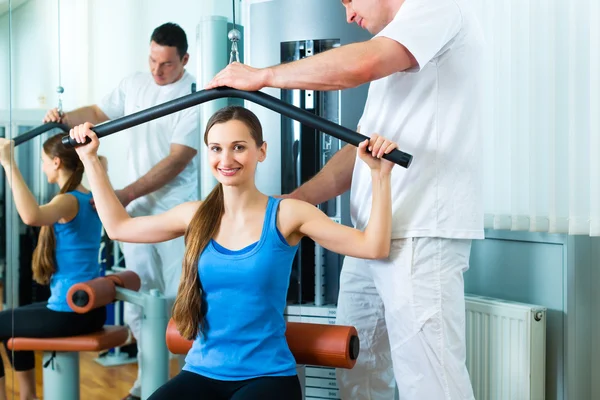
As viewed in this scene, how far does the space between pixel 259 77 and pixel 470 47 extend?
0.50 m

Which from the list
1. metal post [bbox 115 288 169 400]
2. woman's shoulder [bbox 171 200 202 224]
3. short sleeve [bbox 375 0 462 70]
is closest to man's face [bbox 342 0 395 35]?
short sleeve [bbox 375 0 462 70]

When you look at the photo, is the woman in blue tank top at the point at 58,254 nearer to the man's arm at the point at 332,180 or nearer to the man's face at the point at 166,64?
the man's face at the point at 166,64

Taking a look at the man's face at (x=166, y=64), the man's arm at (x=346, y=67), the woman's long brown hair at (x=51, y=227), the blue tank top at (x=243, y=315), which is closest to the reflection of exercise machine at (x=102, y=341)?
the woman's long brown hair at (x=51, y=227)

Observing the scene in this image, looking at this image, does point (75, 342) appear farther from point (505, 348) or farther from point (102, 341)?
point (505, 348)

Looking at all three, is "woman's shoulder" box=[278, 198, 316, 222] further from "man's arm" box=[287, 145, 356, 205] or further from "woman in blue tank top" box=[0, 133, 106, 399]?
"woman in blue tank top" box=[0, 133, 106, 399]

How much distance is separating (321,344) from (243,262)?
0.27m

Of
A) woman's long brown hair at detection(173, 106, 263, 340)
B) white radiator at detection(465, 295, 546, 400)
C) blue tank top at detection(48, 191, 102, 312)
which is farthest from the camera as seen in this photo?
white radiator at detection(465, 295, 546, 400)

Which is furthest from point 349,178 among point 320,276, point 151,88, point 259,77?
point 151,88

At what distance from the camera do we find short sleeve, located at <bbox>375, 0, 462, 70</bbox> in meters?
1.54

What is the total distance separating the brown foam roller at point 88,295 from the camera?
2.03 meters

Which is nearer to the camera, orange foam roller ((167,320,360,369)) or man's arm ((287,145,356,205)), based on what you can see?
orange foam roller ((167,320,360,369))

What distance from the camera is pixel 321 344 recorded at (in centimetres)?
168

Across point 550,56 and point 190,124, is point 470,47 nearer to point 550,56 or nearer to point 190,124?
point 550,56

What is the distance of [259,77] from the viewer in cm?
159
